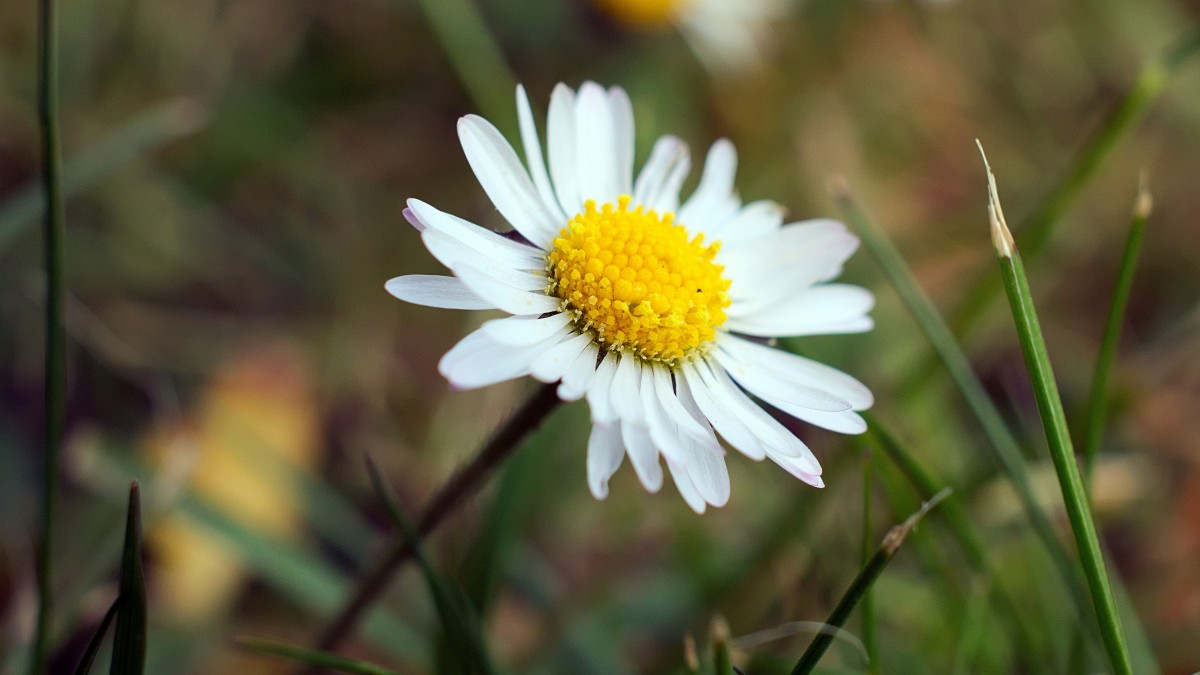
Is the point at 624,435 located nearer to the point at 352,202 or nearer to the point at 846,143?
the point at 352,202

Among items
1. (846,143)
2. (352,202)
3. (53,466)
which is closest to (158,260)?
(352,202)

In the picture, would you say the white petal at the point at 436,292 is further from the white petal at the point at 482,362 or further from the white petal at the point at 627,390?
the white petal at the point at 627,390

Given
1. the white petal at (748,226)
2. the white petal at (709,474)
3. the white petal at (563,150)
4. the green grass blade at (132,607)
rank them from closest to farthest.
Answer: the green grass blade at (132,607)
the white petal at (709,474)
the white petal at (563,150)
the white petal at (748,226)

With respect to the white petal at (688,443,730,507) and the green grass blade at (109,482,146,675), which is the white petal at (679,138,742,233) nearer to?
the white petal at (688,443,730,507)

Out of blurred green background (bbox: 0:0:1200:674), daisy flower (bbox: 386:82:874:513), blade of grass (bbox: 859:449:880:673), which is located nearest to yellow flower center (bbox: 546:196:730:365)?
daisy flower (bbox: 386:82:874:513)

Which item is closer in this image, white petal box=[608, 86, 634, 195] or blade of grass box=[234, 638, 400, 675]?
blade of grass box=[234, 638, 400, 675]

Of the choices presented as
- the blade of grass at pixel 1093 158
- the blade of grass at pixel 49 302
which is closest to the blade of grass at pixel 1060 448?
the blade of grass at pixel 1093 158
